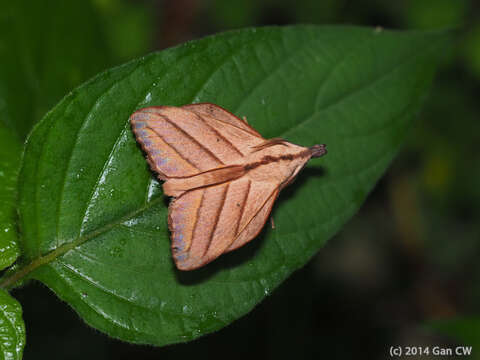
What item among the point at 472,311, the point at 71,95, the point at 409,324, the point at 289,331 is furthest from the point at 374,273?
the point at 71,95

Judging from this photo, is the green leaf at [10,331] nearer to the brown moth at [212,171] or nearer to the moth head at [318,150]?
the brown moth at [212,171]

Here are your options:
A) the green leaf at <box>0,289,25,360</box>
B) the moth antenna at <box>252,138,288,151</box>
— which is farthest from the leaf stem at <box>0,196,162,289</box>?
the moth antenna at <box>252,138,288,151</box>

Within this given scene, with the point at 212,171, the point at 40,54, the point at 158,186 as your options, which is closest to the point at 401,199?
the point at 212,171

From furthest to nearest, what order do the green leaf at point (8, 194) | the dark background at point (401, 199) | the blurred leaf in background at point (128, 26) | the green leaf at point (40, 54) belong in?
the dark background at point (401, 199)
the blurred leaf in background at point (128, 26)
the green leaf at point (40, 54)
the green leaf at point (8, 194)

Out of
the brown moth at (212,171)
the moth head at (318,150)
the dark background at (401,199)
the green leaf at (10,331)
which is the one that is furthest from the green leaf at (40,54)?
the dark background at (401,199)

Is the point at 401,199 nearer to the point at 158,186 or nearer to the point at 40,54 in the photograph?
the point at 158,186

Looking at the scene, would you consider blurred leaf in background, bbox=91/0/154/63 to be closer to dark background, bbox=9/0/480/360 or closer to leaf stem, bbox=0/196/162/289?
dark background, bbox=9/0/480/360
